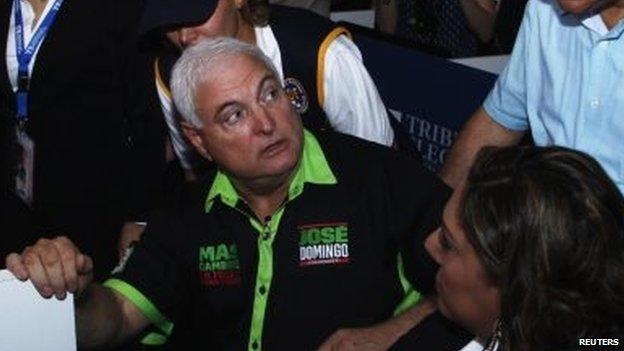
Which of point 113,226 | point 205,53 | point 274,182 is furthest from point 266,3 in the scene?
point 113,226

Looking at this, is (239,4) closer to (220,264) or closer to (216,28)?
(216,28)

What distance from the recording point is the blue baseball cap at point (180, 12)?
2.53 meters

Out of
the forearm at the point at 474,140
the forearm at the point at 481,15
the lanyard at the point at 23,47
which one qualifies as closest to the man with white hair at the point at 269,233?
the forearm at the point at 474,140

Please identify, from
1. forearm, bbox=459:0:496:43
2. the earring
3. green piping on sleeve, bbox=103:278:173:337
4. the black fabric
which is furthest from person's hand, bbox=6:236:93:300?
forearm, bbox=459:0:496:43

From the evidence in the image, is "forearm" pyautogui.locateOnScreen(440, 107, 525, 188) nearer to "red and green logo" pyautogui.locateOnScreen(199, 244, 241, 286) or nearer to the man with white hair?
the man with white hair

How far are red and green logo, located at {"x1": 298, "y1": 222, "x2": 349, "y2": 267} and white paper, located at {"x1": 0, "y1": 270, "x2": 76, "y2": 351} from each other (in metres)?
0.56

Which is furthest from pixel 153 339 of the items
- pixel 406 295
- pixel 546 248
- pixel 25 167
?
pixel 546 248

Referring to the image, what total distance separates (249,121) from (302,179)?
7.3 inches

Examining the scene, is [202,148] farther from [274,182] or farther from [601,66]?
[601,66]

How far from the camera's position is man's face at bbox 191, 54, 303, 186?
2.27 metres

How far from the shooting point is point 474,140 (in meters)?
2.64

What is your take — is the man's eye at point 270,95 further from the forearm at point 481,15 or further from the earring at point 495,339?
the forearm at point 481,15

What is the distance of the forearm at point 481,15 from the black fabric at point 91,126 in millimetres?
1614

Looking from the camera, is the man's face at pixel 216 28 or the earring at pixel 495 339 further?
the man's face at pixel 216 28
